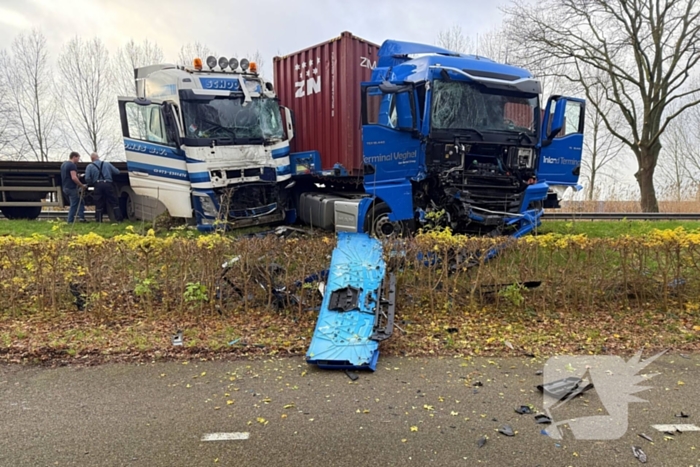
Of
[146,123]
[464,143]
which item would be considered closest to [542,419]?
[464,143]

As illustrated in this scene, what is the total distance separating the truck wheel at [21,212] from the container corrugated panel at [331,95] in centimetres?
825

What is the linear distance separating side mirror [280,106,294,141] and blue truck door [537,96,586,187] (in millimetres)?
5015

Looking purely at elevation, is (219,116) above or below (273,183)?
above

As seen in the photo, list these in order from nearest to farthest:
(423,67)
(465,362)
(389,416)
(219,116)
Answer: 1. (389,416)
2. (465,362)
3. (423,67)
4. (219,116)

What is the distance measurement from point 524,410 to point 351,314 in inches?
73.3

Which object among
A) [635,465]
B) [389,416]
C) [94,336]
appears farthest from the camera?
[94,336]

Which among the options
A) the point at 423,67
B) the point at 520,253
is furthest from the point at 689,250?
the point at 423,67

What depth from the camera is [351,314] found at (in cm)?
454

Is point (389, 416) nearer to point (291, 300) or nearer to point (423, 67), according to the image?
point (291, 300)

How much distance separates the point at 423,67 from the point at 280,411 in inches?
215

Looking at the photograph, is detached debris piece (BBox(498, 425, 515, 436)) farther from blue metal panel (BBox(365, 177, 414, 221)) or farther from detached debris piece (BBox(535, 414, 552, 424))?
blue metal panel (BBox(365, 177, 414, 221))

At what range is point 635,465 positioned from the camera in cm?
258

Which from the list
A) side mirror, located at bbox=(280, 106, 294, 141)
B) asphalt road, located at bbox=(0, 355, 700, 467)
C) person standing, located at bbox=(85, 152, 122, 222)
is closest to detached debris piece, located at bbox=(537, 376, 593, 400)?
asphalt road, located at bbox=(0, 355, 700, 467)

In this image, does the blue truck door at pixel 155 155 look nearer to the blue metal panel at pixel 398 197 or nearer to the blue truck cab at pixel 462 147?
the blue truck cab at pixel 462 147
